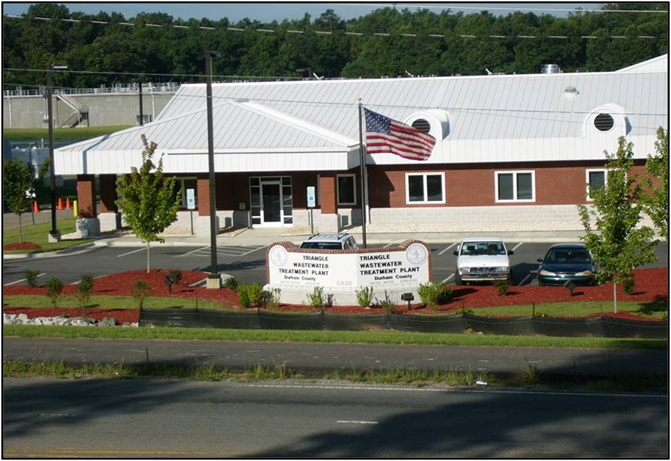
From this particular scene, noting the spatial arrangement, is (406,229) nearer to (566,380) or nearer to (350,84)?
(350,84)

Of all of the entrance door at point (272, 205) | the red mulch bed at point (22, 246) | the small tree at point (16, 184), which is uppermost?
the small tree at point (16, 184)

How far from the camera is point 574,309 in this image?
1050 inches

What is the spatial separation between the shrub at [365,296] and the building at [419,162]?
16657 mm

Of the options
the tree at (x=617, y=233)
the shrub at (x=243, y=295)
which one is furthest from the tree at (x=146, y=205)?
the tree at (x=617, y=233)

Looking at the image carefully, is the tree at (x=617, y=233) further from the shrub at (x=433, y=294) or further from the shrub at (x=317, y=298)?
the shrub at (x=317, y=298)

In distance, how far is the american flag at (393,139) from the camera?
34.9m

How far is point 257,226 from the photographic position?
4794cm

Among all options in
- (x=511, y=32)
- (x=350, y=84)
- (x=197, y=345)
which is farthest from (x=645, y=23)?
(x=197, y=345)

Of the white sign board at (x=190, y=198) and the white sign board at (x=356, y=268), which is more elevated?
the white sign board at (x=190, y=198)

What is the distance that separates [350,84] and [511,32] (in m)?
84.7

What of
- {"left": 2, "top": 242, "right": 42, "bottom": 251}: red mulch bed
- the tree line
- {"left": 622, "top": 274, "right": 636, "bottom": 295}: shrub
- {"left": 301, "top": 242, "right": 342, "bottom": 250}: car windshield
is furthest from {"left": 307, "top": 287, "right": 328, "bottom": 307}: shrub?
the tree line

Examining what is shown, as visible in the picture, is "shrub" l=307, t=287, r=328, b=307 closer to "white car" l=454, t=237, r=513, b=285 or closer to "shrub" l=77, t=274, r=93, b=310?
"white car" l=454, t=237, r=513, b=285

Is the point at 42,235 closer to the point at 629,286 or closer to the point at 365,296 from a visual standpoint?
the point at 365,296

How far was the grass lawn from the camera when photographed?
43000 mm
